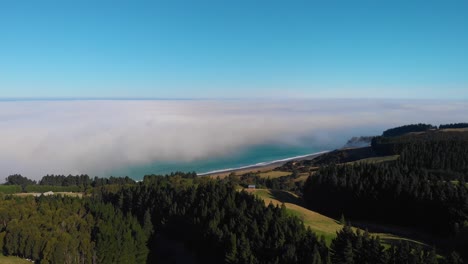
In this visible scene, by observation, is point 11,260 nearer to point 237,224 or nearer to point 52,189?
point 237,224

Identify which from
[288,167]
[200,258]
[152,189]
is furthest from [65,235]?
[288,167]

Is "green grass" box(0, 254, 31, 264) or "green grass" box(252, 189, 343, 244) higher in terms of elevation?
"green grass" box(252, 189, 343, 244)

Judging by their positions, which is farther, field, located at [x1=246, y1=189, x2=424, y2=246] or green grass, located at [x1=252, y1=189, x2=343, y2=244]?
green grass, located at [x1=252, y1=189, x2=343, y2=244]

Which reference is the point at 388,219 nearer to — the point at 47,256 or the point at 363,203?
the point at 363,203

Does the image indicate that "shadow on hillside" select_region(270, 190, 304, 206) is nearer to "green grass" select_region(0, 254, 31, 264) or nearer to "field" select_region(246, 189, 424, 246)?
"field" select_region(246, 189, 424, 246)

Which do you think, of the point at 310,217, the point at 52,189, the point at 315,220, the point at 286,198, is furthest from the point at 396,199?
the point at 52,189

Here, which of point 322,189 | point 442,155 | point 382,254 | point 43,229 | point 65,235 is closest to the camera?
point 382,254

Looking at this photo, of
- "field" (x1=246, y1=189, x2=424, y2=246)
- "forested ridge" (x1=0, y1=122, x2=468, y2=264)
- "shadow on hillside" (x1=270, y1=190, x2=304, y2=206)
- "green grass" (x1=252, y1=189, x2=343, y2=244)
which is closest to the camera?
"forested ridge" (x1=0, y1=122, x2=468, y2=264)

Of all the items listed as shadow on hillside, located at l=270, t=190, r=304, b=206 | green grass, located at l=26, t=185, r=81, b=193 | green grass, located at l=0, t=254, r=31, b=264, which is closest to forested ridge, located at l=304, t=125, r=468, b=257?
shadow on hillside, located at l=270, t=190, r=304, b=206
